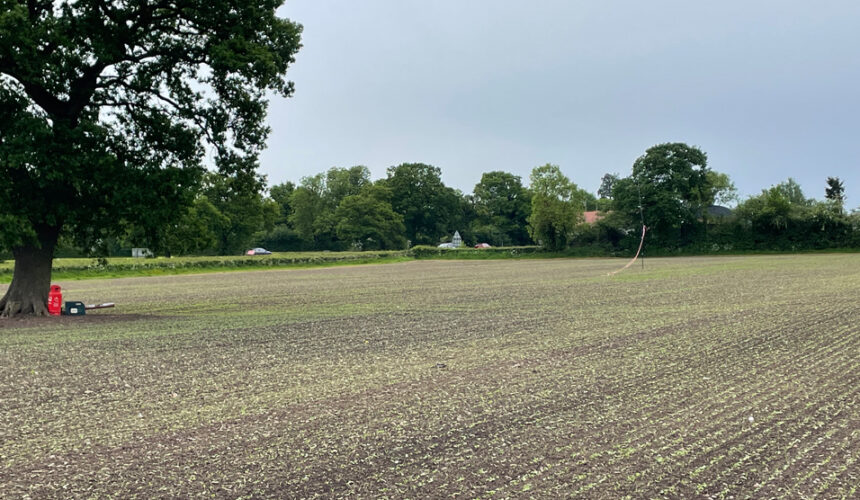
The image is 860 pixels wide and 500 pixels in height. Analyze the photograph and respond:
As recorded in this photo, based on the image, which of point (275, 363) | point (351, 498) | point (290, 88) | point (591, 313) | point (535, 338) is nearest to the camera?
point (351, 498)

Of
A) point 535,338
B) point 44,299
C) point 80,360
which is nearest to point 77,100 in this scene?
point 44,299

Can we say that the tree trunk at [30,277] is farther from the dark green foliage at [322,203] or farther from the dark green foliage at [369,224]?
the dark green foliage at [322,203]

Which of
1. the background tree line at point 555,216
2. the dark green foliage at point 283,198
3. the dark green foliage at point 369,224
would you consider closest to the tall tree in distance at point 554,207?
the background tree line at point 555,216

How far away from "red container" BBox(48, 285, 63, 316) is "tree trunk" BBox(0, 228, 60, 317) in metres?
0.65

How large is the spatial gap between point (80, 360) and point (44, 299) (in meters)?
9.26

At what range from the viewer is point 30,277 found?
18281mm

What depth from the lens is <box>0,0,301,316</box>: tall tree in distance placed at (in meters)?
15.7

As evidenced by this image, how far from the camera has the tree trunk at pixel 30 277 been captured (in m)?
18.1

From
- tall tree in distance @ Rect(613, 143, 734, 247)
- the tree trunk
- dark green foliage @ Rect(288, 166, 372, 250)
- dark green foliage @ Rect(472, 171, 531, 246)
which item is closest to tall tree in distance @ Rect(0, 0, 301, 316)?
the tree trunk

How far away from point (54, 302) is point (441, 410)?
16737 mm

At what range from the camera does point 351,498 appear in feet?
15.9

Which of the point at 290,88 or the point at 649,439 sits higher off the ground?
the point at 290,88

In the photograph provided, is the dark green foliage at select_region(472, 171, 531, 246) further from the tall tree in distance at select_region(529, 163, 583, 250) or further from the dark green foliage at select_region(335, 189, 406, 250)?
the tall tree in distance at select_region(529, 163, 583, 250)

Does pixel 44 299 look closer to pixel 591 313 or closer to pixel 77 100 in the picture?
pixel 77 100
